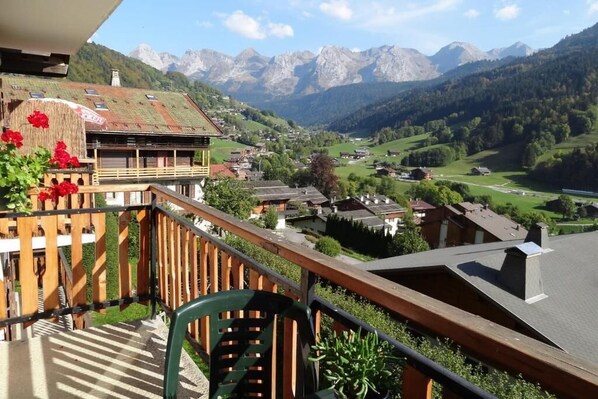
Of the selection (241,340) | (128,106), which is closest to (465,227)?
(128,106)

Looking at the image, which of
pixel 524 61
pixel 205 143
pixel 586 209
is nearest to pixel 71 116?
pixel 205 143

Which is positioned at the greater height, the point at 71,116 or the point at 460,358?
the point at 71,116

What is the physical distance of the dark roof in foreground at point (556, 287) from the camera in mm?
9156

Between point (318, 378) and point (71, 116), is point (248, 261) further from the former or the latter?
point (71, 116)

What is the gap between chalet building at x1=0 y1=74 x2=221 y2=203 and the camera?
19.4 m

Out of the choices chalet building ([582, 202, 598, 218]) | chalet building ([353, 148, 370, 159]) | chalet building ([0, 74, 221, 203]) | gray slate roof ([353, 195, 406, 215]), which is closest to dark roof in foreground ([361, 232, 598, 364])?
chalet building ([0, 74, 221, 203])

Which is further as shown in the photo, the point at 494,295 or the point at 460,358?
the point at 494,295

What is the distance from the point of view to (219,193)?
22391mm

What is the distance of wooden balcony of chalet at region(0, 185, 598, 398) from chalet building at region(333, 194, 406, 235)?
46874 millimetres

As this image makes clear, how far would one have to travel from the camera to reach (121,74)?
7938 centimetres

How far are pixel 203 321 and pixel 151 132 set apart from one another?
19.2 meters

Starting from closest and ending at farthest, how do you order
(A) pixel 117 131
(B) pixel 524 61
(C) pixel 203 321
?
1. (C) pixel 203 321
2. (A) pixel 117 131
3. (B) pixel 524 61

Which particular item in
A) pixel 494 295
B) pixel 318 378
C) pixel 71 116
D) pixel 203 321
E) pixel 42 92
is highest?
pixel 42 92

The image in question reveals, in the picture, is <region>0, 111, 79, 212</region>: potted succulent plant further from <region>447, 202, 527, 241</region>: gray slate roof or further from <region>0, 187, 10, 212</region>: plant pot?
<region>447, 202, 527, 241</region>: gray slate roof
